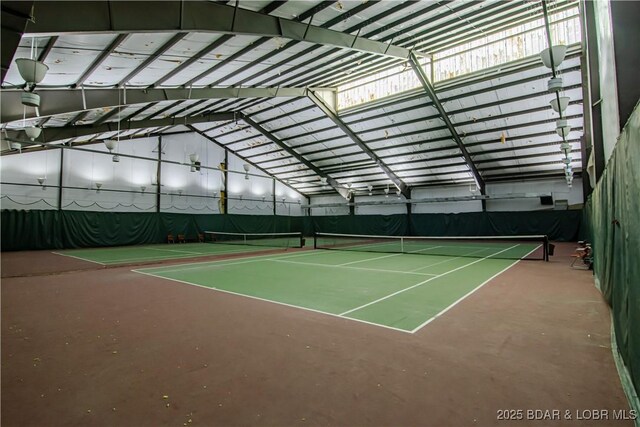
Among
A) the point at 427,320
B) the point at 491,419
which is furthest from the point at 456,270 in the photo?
the point at 491,419

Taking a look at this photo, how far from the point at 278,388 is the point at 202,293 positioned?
4205mm

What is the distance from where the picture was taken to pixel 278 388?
2715 millimetres

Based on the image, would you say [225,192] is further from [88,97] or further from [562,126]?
[562,126]

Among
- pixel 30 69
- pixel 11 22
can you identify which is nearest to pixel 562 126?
pixel 11 22

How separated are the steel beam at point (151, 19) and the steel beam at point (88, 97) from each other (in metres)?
4.54

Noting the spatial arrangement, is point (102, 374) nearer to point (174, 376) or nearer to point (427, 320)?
point (174, 376)

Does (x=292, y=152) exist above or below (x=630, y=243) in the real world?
above

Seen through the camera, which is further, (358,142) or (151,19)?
(358,142)

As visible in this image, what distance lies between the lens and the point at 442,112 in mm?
15820

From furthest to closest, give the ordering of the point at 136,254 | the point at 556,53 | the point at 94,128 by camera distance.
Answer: the point at 94,128 → the point at 136,254 → the point at 556,53

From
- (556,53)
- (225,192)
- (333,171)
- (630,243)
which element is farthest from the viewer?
(225,192)

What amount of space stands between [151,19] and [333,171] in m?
19.6

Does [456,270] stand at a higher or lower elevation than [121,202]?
lower

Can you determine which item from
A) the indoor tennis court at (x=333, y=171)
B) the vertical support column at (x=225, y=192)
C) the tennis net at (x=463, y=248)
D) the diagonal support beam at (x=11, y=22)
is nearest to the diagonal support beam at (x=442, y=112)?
the indoor tennis court at (x=333, y=171)
